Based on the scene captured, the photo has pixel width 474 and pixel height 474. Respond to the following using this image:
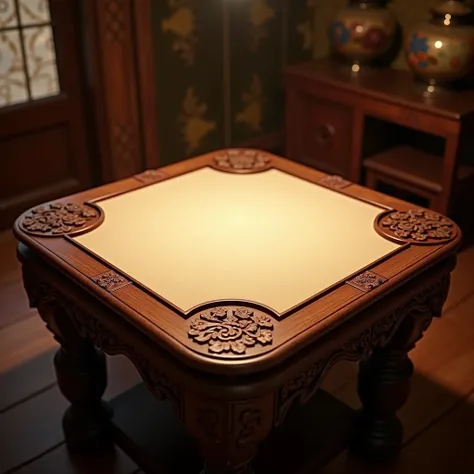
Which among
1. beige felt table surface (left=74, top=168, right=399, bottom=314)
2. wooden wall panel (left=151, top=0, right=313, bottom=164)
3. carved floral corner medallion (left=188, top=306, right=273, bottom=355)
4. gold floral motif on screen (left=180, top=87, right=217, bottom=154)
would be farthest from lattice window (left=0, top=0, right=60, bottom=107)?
carved floral corner medallion (left=188, top=306, right=273, bottom=355)

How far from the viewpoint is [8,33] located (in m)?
2.56

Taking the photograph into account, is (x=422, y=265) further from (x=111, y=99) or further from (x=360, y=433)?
(x=111, y=99)

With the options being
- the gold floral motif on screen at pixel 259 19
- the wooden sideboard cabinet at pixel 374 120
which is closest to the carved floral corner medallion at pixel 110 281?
the wooden sideboard cabinet at pixel 374 120

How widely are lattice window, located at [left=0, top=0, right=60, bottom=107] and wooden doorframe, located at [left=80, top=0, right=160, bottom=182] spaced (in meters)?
0.14

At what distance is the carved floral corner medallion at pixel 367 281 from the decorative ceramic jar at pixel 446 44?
1.43m

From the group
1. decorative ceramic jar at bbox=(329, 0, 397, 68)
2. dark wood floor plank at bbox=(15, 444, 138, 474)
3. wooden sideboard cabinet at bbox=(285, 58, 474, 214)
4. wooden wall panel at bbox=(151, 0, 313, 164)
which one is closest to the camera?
dark wood floor plank at bbox=(15, 444, 138, 474)

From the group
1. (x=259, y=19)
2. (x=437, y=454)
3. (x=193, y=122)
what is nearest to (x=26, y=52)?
(x=193, y=122)

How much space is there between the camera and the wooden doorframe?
2.63m

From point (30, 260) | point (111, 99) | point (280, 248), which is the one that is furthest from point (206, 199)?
point (111, 99)

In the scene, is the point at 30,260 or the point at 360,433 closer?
the point at 30,260

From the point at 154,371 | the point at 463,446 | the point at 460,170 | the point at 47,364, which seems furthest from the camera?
the point at 460,170

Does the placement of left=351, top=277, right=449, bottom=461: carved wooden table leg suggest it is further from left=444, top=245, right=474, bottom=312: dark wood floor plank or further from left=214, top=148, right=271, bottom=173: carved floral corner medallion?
left=444, top=245, right=474, bottom=312: dark wood floor plank

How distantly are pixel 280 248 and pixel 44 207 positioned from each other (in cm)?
54

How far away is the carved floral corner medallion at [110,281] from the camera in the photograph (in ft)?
4.15
